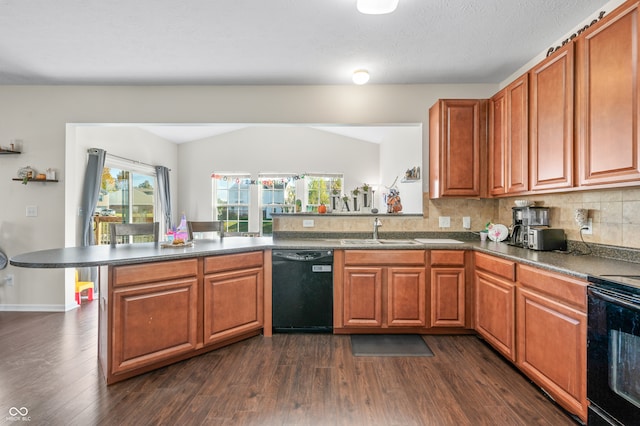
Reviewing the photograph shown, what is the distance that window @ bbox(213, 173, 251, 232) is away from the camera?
6848 millimetres

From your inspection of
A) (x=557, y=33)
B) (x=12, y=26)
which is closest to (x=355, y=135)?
(x=557, y=33)

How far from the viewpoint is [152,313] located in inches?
88.8

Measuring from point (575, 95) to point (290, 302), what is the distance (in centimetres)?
269

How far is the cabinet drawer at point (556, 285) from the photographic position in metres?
1.68

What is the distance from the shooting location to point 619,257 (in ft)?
6.88

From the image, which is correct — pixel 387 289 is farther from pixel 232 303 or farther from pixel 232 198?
pixel 232 198

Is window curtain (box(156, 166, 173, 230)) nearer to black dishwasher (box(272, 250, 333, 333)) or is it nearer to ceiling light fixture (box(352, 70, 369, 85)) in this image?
black dishwasher (box(272, 250, 333, 333))

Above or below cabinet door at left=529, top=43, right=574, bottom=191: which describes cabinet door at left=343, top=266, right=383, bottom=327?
below

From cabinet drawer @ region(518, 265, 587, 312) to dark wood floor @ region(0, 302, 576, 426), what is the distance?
2.27ft

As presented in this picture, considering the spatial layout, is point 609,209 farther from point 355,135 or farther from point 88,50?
point 355,135

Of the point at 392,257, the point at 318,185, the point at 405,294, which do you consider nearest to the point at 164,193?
the point at 318,185

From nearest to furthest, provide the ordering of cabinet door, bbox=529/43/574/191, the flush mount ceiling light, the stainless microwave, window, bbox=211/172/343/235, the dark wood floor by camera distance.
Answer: the dark wood floor < the flush mount ceiling light < cabinet door, bbox=529/43/574/191 < the stainless microwave < window, bbox=211/172/343/235

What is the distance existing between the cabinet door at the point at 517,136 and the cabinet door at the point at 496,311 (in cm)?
84

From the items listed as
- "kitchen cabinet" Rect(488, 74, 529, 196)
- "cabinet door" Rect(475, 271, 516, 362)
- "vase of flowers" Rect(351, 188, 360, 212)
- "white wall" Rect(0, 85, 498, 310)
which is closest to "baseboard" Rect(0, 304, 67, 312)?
"white wall" Rect(0, 85, 498, 310)
